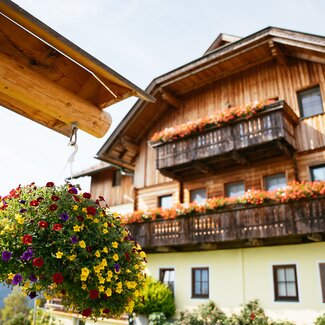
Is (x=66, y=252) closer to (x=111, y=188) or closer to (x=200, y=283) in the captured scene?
(x=200, y=283)

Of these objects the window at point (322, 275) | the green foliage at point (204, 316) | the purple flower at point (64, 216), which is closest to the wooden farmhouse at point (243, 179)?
the window at point (322, 275)

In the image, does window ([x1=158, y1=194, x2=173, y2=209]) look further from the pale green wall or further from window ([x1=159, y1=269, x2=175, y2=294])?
window ([x1=159, y1=269, x2=175, y2=294])

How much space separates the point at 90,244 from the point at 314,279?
1184cm

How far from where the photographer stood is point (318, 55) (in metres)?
15.3

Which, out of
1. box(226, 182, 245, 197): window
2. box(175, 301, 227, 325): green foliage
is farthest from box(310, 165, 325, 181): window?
box(175, 301, 227, 325): green foliage

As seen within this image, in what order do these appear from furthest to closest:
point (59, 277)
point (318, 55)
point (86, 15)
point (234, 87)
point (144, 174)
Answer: point (144, 174)
point (234, 87)
point (318, 55)
point (86, 15)
point (59, 277)

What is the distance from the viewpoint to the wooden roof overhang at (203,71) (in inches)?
611

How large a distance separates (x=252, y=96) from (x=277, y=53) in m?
2.13

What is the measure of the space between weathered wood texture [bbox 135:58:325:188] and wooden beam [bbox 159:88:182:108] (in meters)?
0.26

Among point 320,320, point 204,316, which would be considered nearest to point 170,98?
point 204,316

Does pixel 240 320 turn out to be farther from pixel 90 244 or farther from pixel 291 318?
pixel 90 244

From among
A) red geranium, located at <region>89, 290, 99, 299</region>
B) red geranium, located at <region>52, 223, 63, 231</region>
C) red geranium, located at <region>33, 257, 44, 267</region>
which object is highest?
red geranium, located at <region>52, 223, 63, 231</region>

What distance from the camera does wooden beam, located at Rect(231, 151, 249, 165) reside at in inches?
610

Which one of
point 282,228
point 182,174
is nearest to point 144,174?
point 182,174
